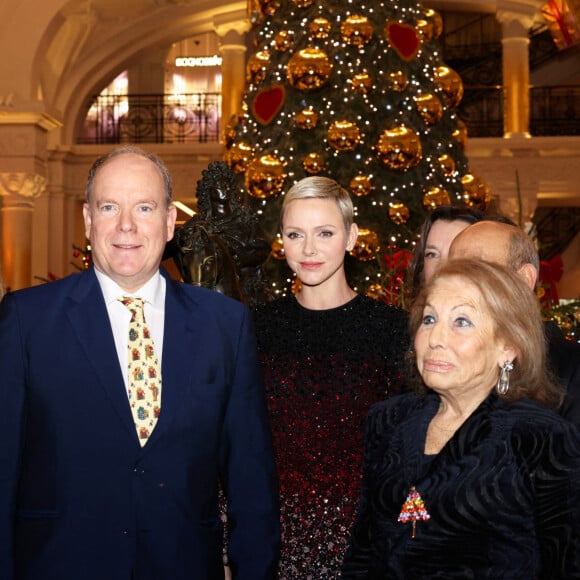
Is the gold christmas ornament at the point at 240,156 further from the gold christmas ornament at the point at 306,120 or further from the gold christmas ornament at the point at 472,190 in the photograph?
the gold christmas ornament at the point at 472,190

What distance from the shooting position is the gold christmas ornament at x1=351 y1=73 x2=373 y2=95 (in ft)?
23.1

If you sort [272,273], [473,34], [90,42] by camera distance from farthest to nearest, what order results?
[473,34], [90,42], [272,273]

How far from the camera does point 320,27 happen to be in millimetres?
7000

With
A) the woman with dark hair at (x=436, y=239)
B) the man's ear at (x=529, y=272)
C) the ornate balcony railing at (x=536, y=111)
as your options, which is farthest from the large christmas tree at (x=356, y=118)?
the ornate balcony railing at (x=536, y=111)

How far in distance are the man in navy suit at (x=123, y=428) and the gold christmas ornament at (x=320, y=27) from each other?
4.47 meters

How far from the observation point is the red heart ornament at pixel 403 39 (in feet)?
23.7

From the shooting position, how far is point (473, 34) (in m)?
24.5

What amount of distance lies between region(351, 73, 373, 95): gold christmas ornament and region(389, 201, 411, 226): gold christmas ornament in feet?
2.63

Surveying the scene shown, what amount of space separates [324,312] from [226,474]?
77 cm

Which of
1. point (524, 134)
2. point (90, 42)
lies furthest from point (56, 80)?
point (524, 134)

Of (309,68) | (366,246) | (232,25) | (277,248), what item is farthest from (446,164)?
(232,25)

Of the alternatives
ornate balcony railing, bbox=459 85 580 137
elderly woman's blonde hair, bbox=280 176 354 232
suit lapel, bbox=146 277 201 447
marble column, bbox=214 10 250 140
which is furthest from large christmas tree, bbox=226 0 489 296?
ornate balcony railing, bbox=459 85 580 137

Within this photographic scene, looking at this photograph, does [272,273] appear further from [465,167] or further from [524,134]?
Result: [524,134]

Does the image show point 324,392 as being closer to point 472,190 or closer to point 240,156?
point 240,156
